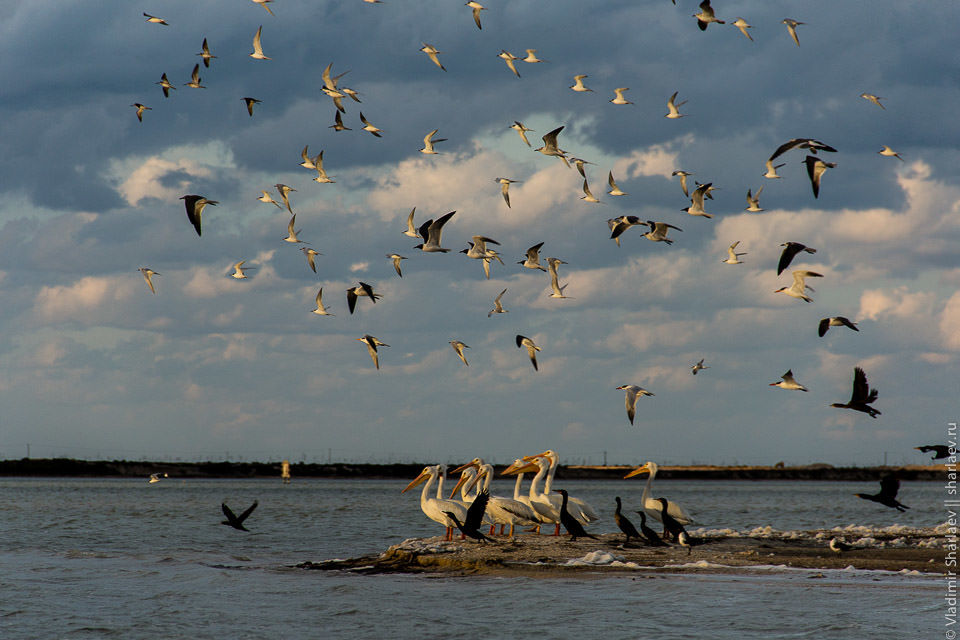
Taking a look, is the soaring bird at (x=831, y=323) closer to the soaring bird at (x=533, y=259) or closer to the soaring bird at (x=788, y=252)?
the soaring bird at (x=788, y=252)

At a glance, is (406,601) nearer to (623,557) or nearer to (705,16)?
(623,557)

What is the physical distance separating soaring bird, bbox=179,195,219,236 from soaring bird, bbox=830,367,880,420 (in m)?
12.0

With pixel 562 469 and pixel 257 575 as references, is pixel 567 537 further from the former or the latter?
pixel 562 469

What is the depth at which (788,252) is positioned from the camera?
64.6 ft

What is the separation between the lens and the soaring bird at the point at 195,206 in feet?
64.0

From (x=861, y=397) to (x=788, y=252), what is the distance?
5541 mm

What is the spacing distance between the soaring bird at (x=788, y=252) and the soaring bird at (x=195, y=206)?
35.6 feet

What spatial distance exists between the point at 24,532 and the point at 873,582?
25.7m

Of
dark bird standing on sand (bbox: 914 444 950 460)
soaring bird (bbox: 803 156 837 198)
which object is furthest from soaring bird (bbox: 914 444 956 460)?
soaring bird (bbox: 803 156 837 198)

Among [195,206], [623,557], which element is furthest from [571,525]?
[195,206]

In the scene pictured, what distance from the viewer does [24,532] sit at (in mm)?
32250

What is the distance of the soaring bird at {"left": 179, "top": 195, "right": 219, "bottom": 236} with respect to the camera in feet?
64.0

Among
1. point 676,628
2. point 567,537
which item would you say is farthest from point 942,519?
point 676,628

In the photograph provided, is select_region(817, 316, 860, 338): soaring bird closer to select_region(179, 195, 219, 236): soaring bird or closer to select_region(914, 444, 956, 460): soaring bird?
select_region(914, 444, 956, 460): soaring bird
